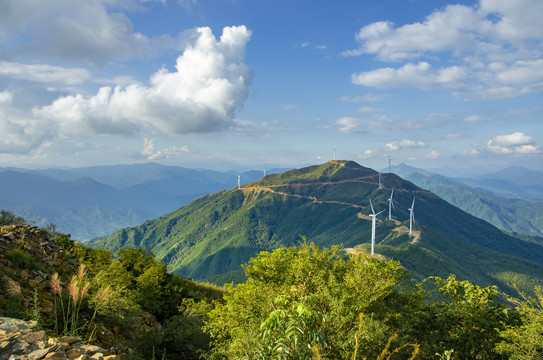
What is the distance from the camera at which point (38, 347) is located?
9.19 metres

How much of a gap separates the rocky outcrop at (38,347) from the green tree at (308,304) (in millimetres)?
5444

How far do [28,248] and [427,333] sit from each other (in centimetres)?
3110

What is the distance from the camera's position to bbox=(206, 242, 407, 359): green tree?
36.4ft

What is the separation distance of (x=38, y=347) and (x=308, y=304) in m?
10.8

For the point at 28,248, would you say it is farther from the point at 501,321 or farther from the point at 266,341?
the point at 501,321

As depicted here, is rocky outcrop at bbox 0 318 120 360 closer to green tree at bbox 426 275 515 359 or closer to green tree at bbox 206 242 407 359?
green tree at bbox 206 242 407 359

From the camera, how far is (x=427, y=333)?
21578mm

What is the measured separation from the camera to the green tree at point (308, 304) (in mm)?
11109

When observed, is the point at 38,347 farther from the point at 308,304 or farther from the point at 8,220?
the point at 8,220

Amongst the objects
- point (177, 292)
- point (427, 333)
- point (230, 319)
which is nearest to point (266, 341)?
point (230, 319)

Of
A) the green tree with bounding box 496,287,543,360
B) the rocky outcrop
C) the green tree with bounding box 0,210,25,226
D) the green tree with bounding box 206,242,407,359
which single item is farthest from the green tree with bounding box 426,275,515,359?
the green tree with bounding box 0,210,25,226

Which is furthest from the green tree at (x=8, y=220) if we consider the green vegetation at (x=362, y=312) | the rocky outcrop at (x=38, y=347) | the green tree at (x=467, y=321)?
the green tree at (x=467, y=321)

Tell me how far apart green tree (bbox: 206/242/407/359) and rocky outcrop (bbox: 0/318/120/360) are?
544cm

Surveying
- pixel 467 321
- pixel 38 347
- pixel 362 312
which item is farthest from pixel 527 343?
pixel 38 347
